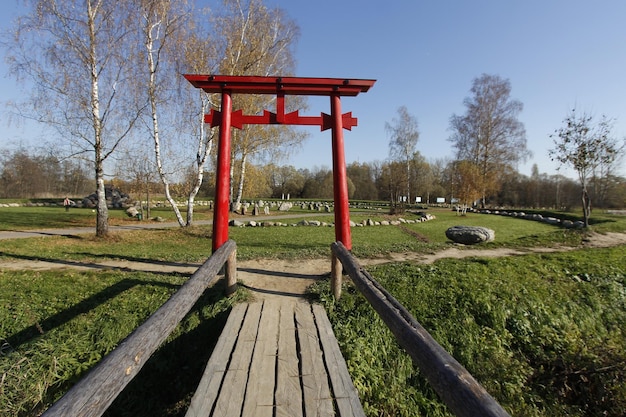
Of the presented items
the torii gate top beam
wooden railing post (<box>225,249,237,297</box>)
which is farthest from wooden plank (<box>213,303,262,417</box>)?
the torii gate top beam

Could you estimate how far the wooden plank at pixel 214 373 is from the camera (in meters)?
2.27

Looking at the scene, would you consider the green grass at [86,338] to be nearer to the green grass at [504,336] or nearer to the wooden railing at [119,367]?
the wooden railing at [119,367]

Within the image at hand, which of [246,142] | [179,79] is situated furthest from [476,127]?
[179,79]

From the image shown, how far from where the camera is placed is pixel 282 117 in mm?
5469

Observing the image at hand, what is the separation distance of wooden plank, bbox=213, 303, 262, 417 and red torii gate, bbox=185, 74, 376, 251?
6.46 feet

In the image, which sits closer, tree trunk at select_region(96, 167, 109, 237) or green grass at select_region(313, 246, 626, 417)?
green grass at select_region(313, 246, 626, 417)

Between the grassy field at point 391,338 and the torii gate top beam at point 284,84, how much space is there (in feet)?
11.3

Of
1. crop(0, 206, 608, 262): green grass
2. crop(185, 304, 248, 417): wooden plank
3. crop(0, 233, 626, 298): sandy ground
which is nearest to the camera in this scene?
crop(185, 304, 248, 417): wooden plank

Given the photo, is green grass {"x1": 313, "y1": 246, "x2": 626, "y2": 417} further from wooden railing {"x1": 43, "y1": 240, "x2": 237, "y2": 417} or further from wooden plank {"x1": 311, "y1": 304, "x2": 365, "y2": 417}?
wooden railing {"x1": 43, "y1": 240, "x2": 237, "y2": 417}

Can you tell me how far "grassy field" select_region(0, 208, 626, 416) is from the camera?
366cm

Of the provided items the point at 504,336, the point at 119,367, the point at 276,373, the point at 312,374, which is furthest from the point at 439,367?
the point at 504,336

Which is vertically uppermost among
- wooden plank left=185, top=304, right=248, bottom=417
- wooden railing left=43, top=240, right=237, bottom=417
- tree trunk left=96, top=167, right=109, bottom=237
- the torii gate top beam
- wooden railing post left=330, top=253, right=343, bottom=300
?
the torii gate top beam

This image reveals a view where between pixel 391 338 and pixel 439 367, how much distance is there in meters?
2.68

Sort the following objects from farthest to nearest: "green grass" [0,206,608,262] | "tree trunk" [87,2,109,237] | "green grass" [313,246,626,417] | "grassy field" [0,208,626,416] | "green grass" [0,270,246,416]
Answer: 1. "tree trunk" [87,2,109,237]
2. "green grass" [0,206,608,262]
3. "green grass" [313,246,626,417]
4. "grassy field" [0,208,626,416]
5. "green grass" [0,270,246,416]
